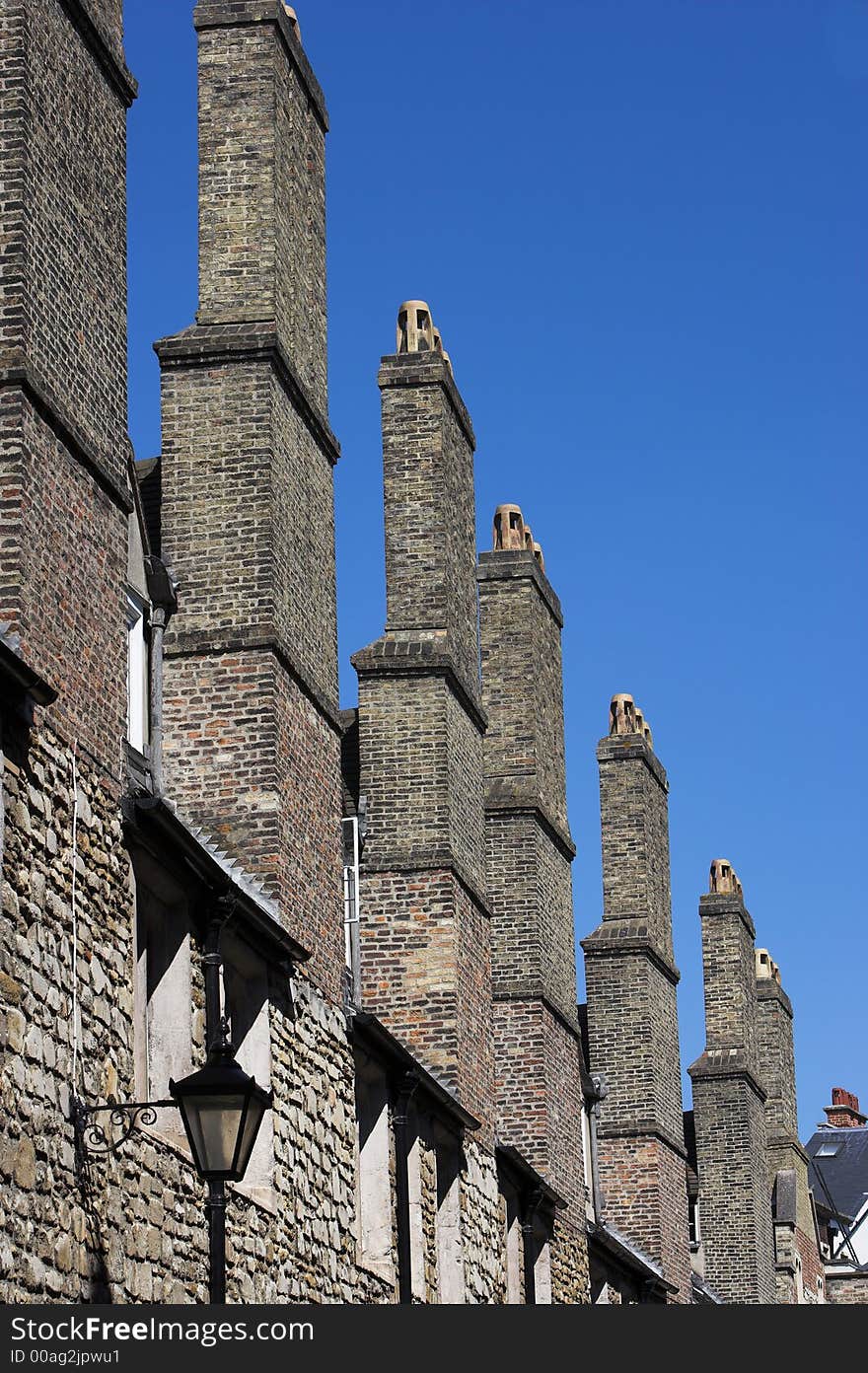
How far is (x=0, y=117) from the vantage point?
15.0 meters

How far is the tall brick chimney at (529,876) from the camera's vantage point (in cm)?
2881

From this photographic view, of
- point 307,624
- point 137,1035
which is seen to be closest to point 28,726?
point 137,1035

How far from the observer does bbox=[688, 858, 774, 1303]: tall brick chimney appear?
41781 millimetres

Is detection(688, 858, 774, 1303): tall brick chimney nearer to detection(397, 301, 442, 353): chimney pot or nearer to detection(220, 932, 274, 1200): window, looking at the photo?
detection(397, 301, 442, 353): chimney pot

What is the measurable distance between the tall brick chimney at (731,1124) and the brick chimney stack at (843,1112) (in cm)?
2483

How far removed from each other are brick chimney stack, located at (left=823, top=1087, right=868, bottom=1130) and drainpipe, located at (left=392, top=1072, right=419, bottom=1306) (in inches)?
1892

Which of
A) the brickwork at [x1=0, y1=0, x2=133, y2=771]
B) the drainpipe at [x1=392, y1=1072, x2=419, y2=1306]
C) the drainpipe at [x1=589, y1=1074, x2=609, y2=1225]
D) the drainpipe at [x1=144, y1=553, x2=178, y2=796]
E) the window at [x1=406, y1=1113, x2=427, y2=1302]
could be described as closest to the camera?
the brickwork at [x1=0, y1=0, x2=133, y2=771]

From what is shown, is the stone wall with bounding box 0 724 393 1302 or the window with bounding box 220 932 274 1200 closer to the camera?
the stone wall with bounding box 0 724 393 1302

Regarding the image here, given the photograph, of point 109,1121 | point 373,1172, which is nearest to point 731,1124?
point 373,1172

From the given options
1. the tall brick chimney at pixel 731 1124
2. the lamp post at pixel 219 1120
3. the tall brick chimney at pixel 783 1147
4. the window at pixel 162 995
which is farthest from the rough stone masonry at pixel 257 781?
the tall brick chimney at pixel 783 1147

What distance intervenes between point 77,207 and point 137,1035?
5.00m

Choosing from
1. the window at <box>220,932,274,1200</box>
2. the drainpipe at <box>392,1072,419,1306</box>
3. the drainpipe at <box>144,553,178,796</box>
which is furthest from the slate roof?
the window at <box>220,932,274,1200</box>

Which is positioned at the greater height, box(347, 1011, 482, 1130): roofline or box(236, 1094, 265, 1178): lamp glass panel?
box(347, 1011, 482, 1130): roofline

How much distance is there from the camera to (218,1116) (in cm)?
1165
